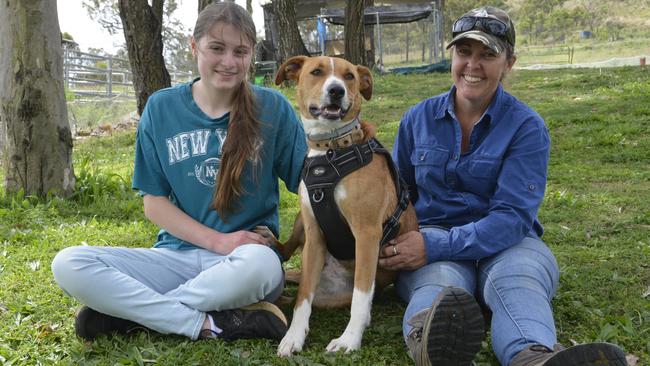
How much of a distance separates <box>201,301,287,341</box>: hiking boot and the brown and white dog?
0.10 meters

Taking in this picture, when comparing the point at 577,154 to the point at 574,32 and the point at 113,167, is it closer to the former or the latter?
the point at 113,167

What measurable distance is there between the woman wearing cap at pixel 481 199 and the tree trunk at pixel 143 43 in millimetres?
6831

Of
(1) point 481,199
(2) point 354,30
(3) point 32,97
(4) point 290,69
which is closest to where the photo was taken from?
(1) point 481,199

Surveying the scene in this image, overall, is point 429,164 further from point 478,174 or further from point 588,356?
point 588,356

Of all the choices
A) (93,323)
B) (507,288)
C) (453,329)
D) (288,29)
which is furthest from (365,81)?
(288,29)

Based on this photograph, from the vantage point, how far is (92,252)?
3.19 metres

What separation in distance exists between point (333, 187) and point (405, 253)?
20.2 inches

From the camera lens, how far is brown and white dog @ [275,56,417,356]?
124 inches

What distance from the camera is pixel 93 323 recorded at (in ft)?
10.4

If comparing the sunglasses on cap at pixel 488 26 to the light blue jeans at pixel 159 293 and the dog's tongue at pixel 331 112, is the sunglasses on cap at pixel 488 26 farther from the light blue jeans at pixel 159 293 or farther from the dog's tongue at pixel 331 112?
the light blue jeans at pixel 159 293

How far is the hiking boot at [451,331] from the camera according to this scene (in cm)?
253

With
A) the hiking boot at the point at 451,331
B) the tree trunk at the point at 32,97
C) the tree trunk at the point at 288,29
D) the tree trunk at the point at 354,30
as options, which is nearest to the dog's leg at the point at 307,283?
the hiking boot at the point at 451,331

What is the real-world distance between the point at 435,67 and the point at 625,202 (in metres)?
10.3

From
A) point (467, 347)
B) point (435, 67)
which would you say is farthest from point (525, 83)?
point (467, 347)
